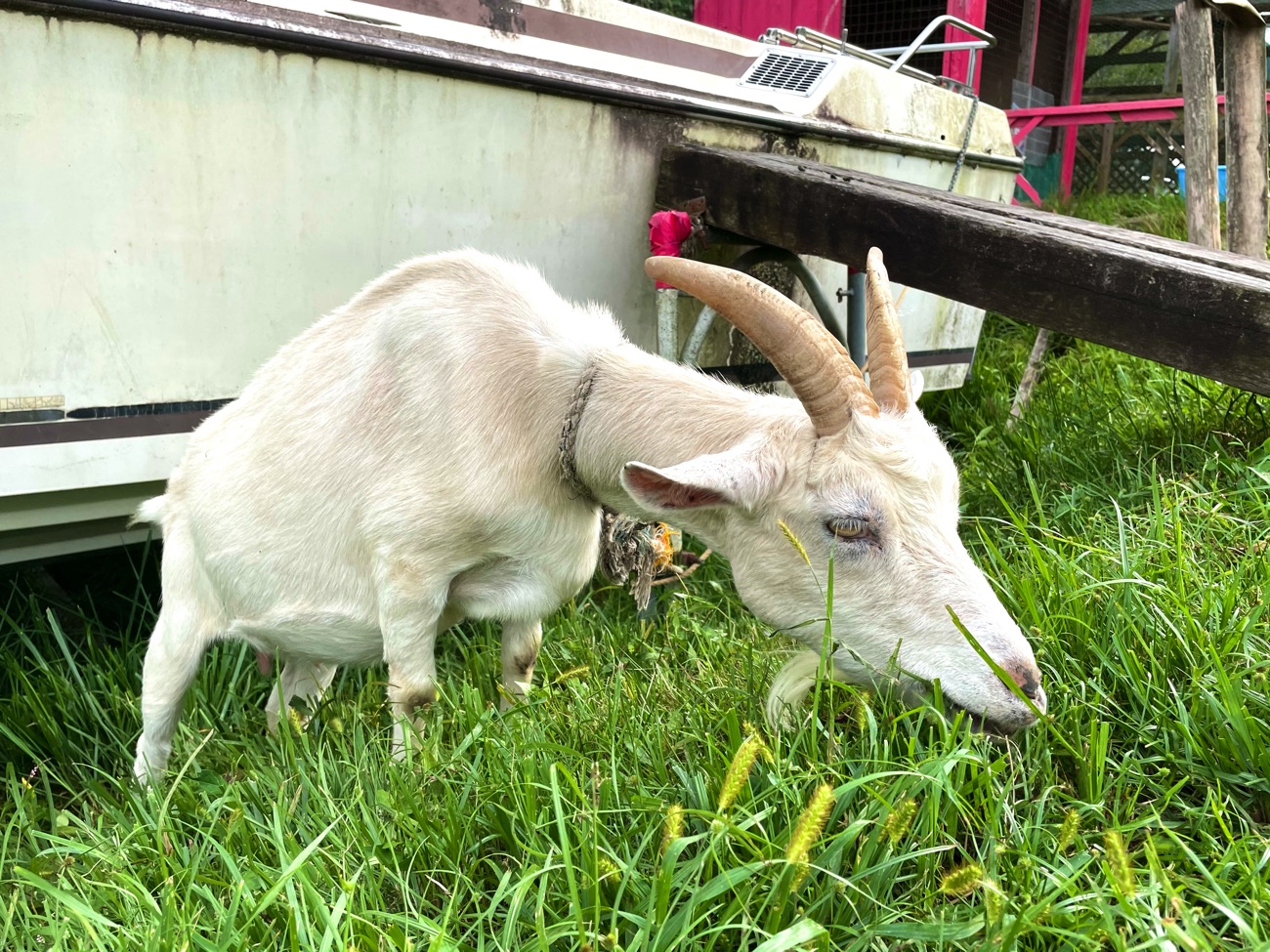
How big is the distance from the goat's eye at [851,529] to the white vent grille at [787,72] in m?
3.26

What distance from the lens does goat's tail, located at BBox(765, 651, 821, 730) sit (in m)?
2.45

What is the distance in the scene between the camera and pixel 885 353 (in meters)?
2.69

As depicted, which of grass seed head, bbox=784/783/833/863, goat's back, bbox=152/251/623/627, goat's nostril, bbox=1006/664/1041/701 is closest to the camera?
grass seed head, bbox=784/783/833/863

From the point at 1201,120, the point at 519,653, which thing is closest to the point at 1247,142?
the point at 1201,120

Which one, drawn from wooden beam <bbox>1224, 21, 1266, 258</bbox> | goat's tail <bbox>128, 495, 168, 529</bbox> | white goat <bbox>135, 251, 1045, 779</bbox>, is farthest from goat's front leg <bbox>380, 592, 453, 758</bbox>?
wooden beam <bbox>1224, 21, 1266, 258</bbox>

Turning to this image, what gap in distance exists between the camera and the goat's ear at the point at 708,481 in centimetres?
243

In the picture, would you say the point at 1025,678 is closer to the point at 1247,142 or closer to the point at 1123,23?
the point at 1247,142

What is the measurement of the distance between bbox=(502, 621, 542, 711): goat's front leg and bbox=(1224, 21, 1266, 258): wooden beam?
3.85 metres

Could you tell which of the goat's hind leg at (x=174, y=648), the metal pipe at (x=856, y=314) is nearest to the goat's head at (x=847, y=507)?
the goat's hind leg at (x=174, y=648)

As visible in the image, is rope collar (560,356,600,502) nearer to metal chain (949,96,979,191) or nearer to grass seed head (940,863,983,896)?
grass seed head (940,863,983,896)

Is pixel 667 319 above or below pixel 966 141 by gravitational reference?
below

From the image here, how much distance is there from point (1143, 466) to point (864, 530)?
7.26ft

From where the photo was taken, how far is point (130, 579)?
4.86 metres

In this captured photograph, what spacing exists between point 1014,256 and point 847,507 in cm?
169
